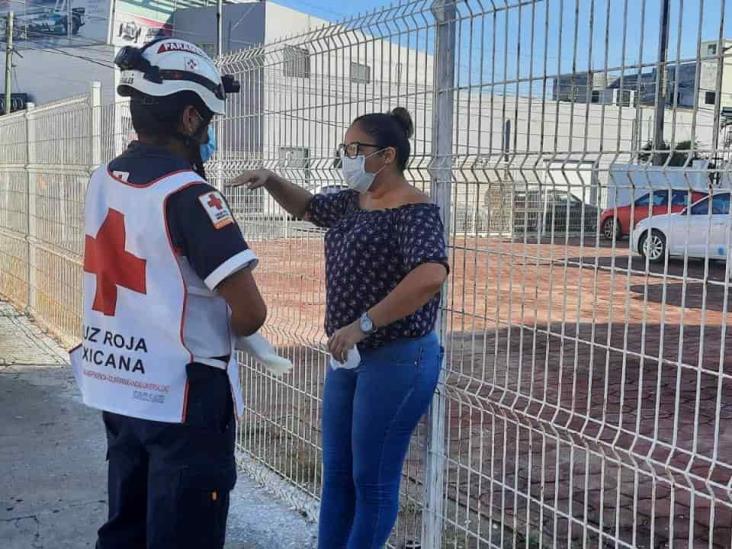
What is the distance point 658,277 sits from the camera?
7.77 feet

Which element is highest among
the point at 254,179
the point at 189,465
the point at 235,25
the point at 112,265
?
the point at 235,25

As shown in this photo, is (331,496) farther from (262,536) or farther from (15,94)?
(15,94)

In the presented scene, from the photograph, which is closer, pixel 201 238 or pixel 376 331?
pixel 201 238

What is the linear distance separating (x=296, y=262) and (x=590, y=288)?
188cm

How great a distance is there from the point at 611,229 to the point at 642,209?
0.36ft

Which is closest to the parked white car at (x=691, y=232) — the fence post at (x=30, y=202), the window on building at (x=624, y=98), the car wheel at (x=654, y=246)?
the car wheel at (x=654, y=246)

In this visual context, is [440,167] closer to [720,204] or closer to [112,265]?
[720,204]

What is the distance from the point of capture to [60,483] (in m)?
4.64

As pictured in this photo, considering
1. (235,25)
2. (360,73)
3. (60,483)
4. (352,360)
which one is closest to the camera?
(352,360)

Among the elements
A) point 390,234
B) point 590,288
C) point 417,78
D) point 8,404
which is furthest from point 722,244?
point 8,404

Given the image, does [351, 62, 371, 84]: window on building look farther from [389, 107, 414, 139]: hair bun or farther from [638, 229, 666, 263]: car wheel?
[638, 229, 666, 263]: car wheel

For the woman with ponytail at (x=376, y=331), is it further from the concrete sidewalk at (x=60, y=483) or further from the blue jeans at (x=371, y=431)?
the concrete sidewalk at (x=60, y=483)

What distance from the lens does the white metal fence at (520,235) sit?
7.55 feet

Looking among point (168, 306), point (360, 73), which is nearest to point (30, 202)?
point (360, 73)
